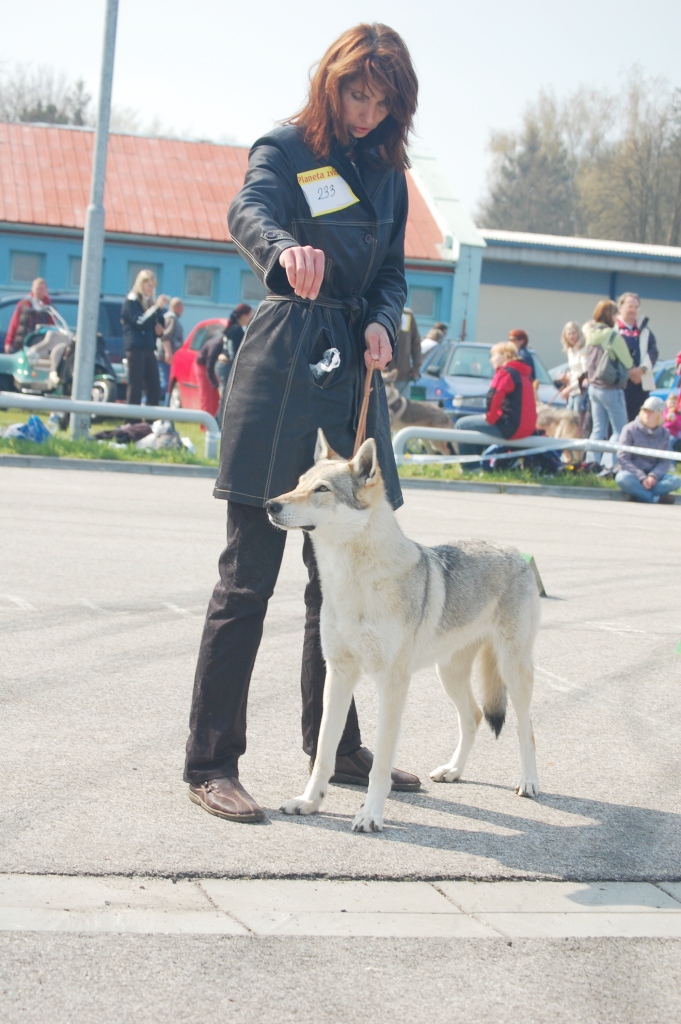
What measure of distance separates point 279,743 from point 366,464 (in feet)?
4.63

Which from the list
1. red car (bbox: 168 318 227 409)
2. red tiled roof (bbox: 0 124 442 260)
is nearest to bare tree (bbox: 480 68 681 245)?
red tiled roof (bbox: 0 124 442 260)

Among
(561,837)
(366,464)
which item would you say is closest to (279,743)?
(561,837)

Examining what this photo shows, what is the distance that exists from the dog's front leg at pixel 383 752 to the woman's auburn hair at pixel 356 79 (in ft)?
6.16

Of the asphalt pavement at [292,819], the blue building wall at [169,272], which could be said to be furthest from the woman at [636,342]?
the blue building wall at [169,272]

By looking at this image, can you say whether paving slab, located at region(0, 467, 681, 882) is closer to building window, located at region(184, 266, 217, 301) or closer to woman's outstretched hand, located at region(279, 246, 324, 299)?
woman's outstretched hand, located at region(279, 246, 324, 299)

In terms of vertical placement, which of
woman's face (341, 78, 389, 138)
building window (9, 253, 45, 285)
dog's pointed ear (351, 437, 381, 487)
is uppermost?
building window (9, 253, 45, 285)

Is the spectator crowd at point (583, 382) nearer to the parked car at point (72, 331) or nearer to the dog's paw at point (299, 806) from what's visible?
the parked car at point (72, 331)

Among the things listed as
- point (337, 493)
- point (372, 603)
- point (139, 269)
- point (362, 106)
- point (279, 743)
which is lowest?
point (279, 743)

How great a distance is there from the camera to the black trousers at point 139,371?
59.7 feet

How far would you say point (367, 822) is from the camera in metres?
3.87

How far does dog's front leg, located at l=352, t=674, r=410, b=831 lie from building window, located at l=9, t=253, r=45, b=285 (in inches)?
1344

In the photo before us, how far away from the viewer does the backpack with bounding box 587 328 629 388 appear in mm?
15852

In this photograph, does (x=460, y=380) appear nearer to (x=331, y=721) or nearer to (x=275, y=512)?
(x=331, y=721)

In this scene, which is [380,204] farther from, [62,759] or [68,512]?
[68,512]
